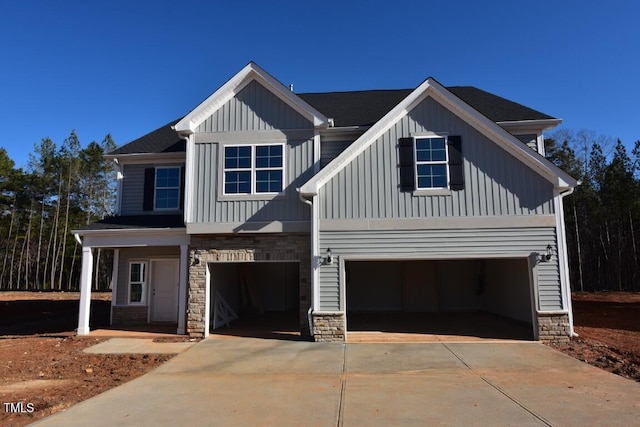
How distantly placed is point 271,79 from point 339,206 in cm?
427

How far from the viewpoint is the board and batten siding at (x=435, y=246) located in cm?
1044

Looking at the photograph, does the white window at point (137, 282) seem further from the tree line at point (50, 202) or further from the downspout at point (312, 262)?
the tree line at point (50, 202)

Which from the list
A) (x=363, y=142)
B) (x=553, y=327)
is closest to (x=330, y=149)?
(x=363, y=142)

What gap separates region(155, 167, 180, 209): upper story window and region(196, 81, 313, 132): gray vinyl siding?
7.79 ft

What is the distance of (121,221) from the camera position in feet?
42.5

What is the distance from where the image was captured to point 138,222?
503 inches

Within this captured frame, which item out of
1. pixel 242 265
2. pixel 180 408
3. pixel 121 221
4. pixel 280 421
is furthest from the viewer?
pixel 242 265

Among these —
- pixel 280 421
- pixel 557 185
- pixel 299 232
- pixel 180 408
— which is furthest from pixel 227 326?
pixel 557 185

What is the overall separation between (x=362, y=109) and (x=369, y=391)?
997cm

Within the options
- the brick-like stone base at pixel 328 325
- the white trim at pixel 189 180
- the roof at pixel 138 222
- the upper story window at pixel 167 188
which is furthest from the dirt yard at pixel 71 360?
the upper story window at pixel 167 188

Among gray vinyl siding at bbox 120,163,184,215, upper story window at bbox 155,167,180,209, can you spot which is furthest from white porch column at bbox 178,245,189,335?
gray vinyl siding at bbox 120,163,184,215

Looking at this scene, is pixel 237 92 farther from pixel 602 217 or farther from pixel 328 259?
pixel 602 217

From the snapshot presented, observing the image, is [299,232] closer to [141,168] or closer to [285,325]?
[285,325]

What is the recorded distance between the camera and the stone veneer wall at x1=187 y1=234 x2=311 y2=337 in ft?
37.3
